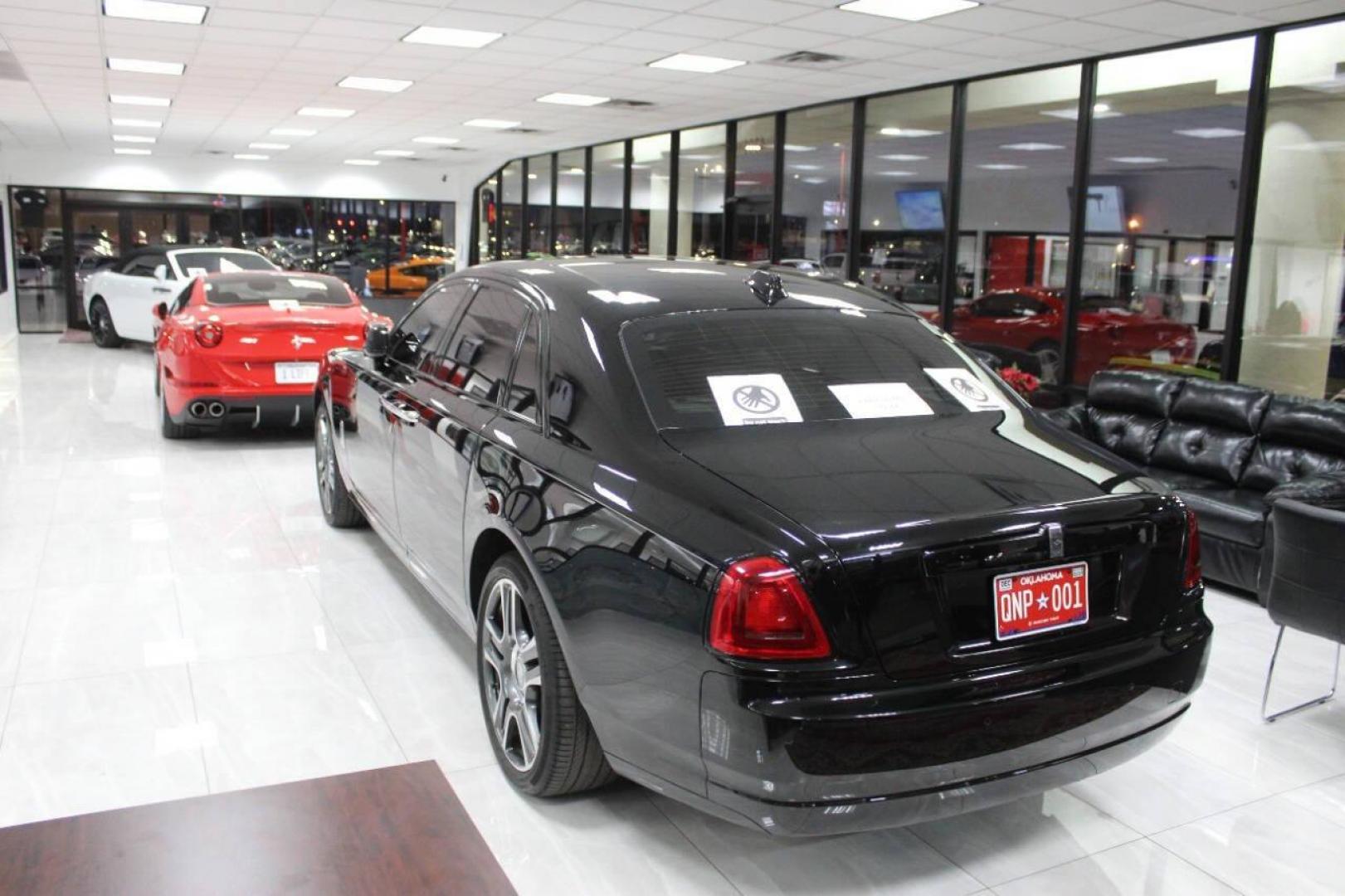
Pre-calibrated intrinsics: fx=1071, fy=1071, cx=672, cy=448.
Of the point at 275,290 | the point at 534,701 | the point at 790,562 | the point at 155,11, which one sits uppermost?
the point at 155,11

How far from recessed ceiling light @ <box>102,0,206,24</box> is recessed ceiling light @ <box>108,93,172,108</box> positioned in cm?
405

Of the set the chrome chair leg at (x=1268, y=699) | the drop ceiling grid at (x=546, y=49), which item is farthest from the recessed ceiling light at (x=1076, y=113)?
the chrome chair leg at (x=1268, y=699)

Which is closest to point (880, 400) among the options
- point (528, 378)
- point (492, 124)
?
point (528, 378)

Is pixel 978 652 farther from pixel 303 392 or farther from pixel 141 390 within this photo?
pixel 141 390

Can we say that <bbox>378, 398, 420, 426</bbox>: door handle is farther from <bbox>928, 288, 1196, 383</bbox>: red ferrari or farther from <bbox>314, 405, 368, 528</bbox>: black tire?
<bbox>928, 288, 1196, 383</bbox>: red ferrari

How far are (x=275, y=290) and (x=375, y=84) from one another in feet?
8.95

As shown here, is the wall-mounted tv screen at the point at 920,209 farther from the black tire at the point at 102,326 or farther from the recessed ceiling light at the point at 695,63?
the black tire at the point at 102,326

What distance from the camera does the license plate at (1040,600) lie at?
2082 mm

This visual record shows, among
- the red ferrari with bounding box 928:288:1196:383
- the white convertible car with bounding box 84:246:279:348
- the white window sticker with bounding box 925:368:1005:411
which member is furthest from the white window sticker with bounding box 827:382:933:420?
the white convertible car with bounding box 84:246:279:348

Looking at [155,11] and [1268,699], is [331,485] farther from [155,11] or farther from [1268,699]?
[1268,699]

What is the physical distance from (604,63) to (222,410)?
3.80m

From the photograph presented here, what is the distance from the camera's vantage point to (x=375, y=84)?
947cm

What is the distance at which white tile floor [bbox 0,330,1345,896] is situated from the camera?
2447 mm

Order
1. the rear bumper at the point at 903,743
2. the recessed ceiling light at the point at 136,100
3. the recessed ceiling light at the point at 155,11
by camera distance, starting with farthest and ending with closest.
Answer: the recessed ceiling light at the point at 136,100 < the recessed ceiling light at the point at 155,11 < the rear bumper at the point at 903,743
